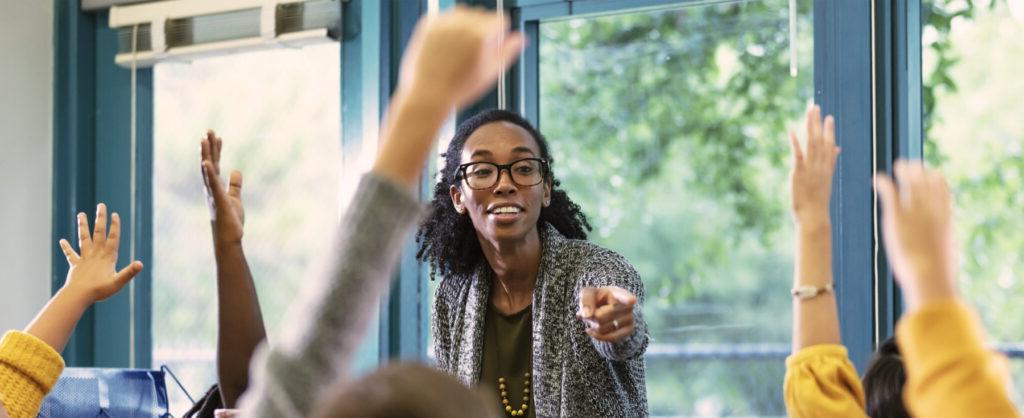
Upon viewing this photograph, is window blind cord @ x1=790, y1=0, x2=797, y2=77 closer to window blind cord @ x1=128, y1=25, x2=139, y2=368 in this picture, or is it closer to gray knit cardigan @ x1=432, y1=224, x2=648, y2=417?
gray knit cardigan @ x1=432, y1=224, x2=648, y2=417

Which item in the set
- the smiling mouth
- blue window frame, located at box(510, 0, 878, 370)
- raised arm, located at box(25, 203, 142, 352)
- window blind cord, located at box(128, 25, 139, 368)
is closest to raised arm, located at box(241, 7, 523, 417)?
raised arm, located at box(25, 203, 142, 352)

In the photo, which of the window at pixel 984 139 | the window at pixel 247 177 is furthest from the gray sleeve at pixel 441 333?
the window at pixel 984 139

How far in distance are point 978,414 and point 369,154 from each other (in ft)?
8.13

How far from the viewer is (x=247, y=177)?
3520 mm

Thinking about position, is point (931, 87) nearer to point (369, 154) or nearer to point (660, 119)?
point (660, 119)

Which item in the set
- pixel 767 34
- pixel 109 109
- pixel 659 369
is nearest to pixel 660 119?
pixel 767 34

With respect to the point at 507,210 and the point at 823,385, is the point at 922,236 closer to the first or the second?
the point at 823,385

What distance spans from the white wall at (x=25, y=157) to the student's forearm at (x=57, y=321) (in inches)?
74.7

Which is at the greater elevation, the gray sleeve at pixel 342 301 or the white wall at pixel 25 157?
the white wall at pixel 25 157

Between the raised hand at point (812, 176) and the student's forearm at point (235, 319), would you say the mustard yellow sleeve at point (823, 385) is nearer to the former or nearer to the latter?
the raised hand at point (812, 176)

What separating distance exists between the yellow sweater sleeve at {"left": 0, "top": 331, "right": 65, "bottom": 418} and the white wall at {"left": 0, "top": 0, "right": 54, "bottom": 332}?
6.56 feet

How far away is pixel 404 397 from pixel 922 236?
380mm

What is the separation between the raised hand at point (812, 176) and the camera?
137 cm

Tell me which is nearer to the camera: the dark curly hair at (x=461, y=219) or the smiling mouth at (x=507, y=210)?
the smiling mouth at (x=507, y=210)
